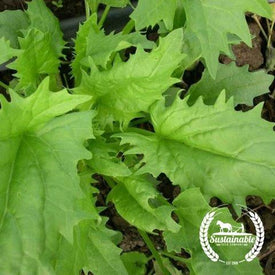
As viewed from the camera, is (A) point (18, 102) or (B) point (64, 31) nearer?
(A) point (18, 102)

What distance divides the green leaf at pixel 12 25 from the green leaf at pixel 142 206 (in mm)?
476

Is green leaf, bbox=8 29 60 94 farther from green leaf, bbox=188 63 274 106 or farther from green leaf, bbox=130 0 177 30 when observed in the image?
green leaf, bbox=188 63 274 106

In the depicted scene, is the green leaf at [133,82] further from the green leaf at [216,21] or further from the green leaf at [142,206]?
the green leaf at [142,206]

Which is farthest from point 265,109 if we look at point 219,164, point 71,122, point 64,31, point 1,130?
point 1,130

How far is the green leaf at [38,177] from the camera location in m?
0.91

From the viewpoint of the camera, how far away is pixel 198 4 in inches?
40.1

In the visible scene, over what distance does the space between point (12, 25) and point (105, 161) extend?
465mm

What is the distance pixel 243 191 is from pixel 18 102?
1.67ft

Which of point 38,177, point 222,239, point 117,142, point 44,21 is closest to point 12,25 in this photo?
point 44,21

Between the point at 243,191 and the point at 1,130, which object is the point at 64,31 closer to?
the point at 1,130

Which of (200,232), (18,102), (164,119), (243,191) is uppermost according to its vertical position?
(18,102)

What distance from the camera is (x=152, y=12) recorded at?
100 cm

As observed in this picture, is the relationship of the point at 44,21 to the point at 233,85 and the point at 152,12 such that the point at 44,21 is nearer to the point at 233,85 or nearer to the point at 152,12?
the point at 152,12

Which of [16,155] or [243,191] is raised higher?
[16,155]
